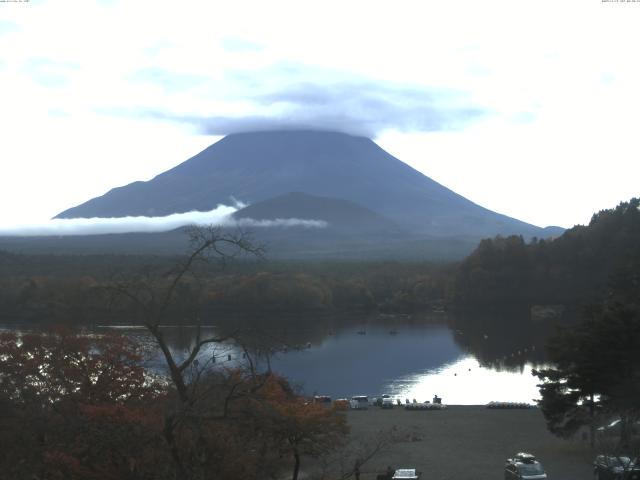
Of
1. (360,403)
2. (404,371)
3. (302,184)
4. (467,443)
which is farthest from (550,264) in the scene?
(302,184)

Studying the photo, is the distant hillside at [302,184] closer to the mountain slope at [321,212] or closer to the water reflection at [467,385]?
the mountain slope at [321,212]

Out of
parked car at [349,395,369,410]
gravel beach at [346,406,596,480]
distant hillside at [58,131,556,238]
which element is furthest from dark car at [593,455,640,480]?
distant hillside at [58,131,556,238]

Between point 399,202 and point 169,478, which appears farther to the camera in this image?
point 399,202

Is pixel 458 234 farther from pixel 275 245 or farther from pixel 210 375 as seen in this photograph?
pixel 210 375

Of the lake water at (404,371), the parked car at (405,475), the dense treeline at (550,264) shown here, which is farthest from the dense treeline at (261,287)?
the parked car at (405,475)

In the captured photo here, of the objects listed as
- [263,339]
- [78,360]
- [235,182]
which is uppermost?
[235,182]

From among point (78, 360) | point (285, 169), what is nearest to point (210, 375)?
point (78, 360)

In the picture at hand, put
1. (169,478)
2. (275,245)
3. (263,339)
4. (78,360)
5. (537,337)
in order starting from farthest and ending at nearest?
(275,245), (537,337), (78,360), (263,339), (169,478)

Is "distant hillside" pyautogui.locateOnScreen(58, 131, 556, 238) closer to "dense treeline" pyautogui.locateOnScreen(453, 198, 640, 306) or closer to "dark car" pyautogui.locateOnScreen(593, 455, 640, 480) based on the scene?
"dense treeline" pyautogui.locateOnScreen(453, 198, 640, 306)
